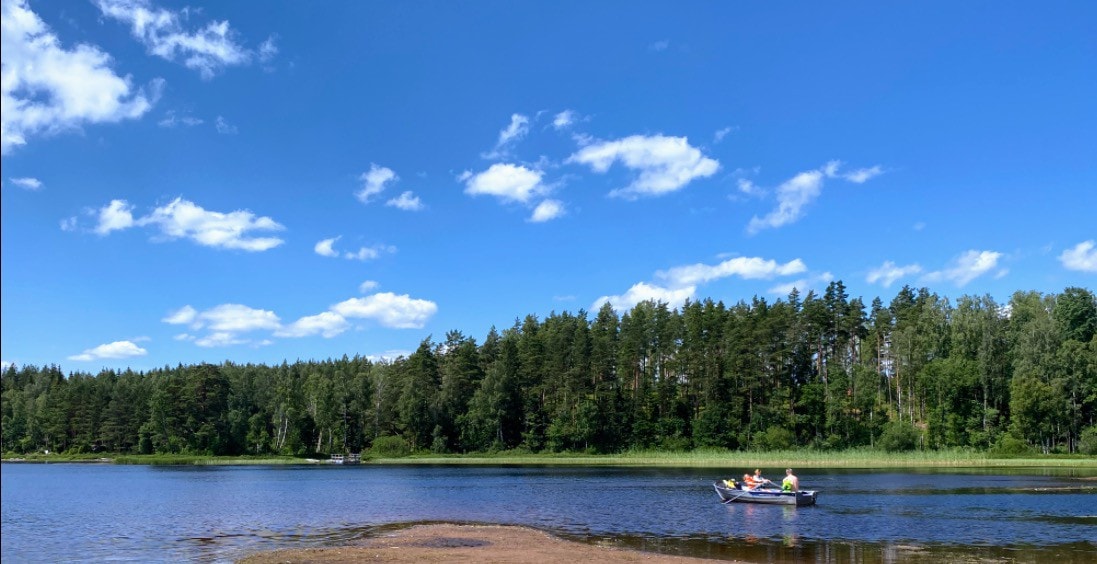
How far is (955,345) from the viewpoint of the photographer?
11312 centimetres

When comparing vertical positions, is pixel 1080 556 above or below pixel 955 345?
below

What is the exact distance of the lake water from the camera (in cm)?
3144

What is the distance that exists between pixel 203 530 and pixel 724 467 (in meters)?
72.7

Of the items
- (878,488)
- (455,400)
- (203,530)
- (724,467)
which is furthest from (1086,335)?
(203,530)

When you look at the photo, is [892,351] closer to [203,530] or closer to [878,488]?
[878,488]

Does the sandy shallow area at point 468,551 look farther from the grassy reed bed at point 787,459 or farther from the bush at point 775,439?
the bush at point 775,439

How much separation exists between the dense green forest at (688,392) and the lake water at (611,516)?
33.0 meters

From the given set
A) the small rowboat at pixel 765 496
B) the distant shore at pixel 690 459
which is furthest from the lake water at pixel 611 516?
the distant shore at pixel 690 459

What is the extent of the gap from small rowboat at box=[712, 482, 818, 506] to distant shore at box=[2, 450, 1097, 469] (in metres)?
45.0

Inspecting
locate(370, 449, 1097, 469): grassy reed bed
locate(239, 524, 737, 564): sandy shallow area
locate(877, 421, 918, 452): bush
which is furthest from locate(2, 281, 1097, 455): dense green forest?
locate(239, 524, 737, 564): sandy shallow area

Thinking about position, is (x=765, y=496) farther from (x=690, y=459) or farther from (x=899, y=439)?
(x=899, y=439)

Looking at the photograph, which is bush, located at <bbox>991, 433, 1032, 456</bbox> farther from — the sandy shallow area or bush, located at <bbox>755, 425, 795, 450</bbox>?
the sandy shallow area

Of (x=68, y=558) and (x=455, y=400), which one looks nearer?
(x=68, y=558)

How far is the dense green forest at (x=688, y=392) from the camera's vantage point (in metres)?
107
